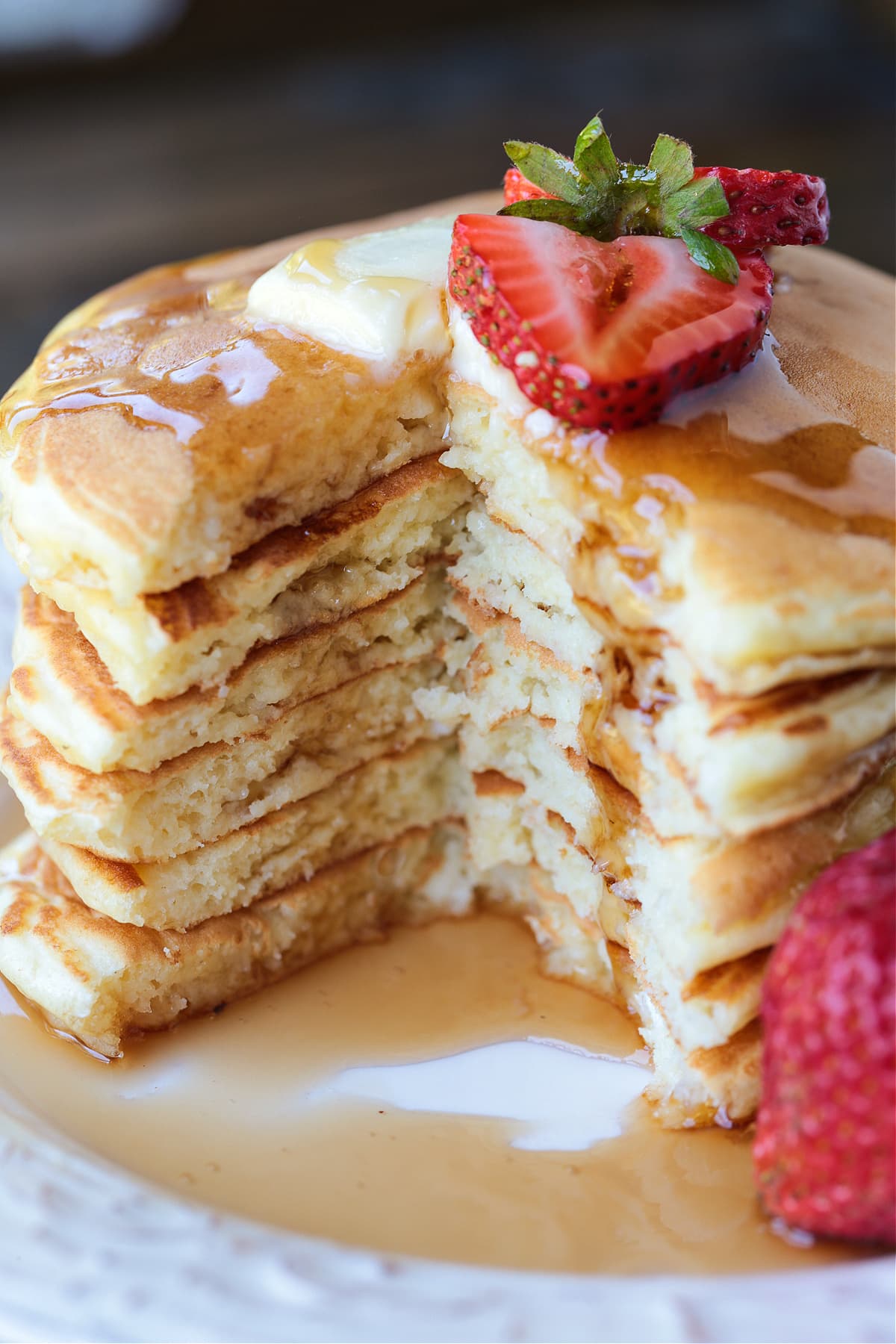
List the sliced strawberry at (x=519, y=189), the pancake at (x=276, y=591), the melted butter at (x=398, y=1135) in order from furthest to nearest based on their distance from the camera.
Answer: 1. the sliced strawberry at (x=519, y=189)
2. the pancake at (x=276, y=591)
3. the melted butter at (x=398, y=1135)

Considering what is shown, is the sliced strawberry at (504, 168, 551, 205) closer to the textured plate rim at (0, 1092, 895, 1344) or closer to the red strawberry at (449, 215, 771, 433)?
the red strawberry at (449, 215, 771, 433)

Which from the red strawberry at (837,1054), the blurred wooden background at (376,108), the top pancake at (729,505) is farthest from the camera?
the blurred wooden background at (376,108)

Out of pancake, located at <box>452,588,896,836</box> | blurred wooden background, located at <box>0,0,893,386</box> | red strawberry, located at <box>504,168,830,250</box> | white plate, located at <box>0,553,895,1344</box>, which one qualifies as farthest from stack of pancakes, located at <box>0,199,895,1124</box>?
blurred wooden background, located at <box>0,0,893,386</box>

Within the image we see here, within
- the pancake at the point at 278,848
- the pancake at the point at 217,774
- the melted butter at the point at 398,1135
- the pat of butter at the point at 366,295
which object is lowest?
the melted butter at the point at 398,1135

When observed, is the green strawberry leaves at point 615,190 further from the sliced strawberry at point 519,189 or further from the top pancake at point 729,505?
the top pancake at point 729,505

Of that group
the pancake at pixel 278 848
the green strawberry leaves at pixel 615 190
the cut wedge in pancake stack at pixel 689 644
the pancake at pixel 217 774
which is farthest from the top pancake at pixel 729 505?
the pancake at pixel 278 848

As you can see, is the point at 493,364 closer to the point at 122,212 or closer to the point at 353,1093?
the point at 353,1093

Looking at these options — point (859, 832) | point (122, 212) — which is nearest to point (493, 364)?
point (859, 832)

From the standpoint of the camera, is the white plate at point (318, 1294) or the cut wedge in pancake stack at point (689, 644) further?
the cut wedge in pancake stack at point (689, 644)
